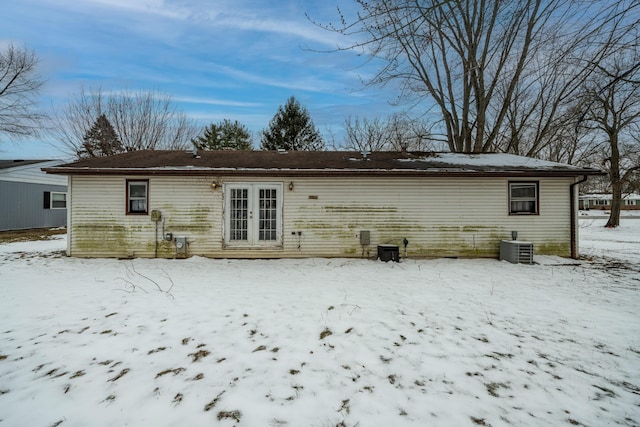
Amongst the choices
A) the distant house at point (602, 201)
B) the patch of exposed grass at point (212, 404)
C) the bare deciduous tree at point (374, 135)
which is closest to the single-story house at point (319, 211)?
the patch of exposed grass at point (212, 404)

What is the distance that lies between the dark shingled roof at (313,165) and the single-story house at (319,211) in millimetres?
94

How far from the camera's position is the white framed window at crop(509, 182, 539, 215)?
29.7ft

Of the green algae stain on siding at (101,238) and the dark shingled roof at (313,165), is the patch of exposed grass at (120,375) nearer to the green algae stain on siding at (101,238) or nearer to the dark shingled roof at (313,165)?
the dark shingled roof at (313,165)

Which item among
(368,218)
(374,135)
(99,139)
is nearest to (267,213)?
(368,218)

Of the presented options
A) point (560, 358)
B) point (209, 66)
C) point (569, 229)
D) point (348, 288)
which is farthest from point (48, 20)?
point (569, 229)

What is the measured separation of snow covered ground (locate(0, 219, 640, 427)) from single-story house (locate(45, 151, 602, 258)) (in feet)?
8.48

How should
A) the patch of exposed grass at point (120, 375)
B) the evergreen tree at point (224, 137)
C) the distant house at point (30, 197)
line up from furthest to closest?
the evergreen tree at point (224, 137) < the distant house at point (30, 197) < the patch of exposed grass at point (120, 375)

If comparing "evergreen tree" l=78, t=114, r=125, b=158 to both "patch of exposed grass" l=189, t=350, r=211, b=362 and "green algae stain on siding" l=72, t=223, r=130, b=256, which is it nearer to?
"green algae stain on siding" l=72, t=223, r=130, b=256

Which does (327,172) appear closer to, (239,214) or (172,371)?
(239,214)

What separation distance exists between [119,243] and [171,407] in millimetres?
8085

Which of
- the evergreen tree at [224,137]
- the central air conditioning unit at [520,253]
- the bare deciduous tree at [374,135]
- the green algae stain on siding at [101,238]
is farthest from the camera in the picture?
the bare deciduous tree at [374,135]

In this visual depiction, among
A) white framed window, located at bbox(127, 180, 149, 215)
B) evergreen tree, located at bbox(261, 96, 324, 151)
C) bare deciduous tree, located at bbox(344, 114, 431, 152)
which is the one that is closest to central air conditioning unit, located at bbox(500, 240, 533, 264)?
white framed window, located at bbox(127, 180, 149, 215)

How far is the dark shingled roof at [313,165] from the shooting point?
8547 millimetres

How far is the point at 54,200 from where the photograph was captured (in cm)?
1788
